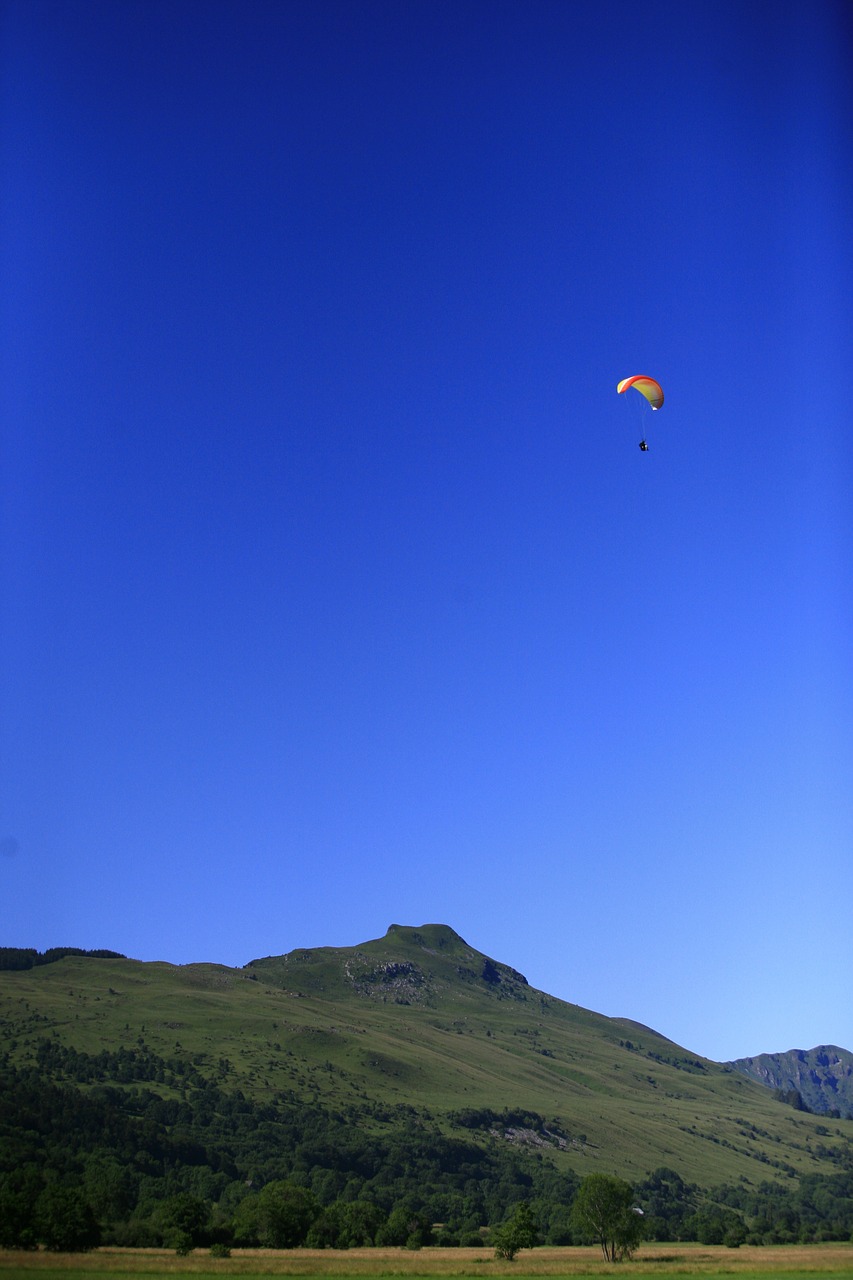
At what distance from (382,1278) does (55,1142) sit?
468 ft

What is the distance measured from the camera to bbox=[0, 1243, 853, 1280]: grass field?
273 ft

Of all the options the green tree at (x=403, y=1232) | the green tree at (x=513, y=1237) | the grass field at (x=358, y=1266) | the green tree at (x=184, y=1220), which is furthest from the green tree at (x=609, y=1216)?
the green tree at (x=184, y=1220)

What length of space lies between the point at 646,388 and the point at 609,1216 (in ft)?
315

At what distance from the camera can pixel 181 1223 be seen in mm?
109250

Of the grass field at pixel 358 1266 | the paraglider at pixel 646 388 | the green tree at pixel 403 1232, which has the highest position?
the paraglider at pixel 646 388

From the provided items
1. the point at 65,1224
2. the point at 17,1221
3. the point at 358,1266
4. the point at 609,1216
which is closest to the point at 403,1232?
the point at 609,1216

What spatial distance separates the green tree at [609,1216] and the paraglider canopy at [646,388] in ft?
299

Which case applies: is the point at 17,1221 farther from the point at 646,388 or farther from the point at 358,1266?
the point at 646,388

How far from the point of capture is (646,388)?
9706 cm

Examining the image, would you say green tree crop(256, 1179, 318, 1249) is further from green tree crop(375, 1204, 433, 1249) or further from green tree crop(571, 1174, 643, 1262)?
green tree crop(571, 1174, 643, 1262)

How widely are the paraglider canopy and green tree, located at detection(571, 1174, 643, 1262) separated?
91103mm

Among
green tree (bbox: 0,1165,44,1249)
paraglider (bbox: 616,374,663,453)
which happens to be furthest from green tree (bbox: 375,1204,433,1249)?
paraglider (bbox: 616,374,663,453)

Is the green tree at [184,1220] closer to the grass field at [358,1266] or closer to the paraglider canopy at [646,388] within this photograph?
the grass field at [358,1266]

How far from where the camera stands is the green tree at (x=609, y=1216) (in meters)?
120
